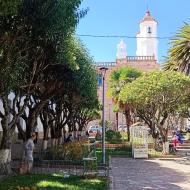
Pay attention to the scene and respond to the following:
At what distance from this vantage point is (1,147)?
56.5 ft

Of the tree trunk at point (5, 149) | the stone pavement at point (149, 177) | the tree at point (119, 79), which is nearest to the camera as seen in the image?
the stone pavement at point (149, 177)

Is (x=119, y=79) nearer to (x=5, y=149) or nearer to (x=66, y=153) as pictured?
(x=66, y=153)

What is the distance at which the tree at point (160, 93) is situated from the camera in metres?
31.0

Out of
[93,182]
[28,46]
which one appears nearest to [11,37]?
[28,46]

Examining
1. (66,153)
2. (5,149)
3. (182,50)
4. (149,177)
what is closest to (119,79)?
(182,50)

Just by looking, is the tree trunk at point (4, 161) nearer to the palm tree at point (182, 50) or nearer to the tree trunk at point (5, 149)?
the tree trunk at point (5, 149)

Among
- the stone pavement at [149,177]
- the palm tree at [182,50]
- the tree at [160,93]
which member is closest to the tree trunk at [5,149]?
the stone pavement at [149,177]

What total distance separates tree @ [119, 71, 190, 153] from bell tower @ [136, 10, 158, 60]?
80622 mm

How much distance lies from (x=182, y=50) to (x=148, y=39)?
3160 inches

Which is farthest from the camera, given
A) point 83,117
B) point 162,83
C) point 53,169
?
point 83,117

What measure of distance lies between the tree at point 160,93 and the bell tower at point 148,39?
265ft

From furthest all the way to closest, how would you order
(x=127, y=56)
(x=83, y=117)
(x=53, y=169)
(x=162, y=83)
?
(x=127, y=56), (x=83, y=117), (x=162, y=83), (x=53, y=169)

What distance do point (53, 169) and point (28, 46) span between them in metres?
7.04

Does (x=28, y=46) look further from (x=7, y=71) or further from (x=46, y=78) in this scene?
(x=46, y=78)
